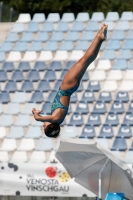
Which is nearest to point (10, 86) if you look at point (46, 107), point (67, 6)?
point (46, 107)

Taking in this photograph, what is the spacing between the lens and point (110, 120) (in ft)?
45.0

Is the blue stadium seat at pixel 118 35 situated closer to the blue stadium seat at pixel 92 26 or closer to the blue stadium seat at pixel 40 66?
the blue stadium seat at pixel 92 26

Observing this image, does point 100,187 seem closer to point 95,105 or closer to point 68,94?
point 68,94

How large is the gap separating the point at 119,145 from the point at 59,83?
2668 millimetres

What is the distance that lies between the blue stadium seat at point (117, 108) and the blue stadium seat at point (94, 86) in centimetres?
70

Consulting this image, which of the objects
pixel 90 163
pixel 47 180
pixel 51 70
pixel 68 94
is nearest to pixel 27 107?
pixel 51 70

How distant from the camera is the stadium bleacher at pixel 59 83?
13.4 meters

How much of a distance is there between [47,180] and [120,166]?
2.73 meters

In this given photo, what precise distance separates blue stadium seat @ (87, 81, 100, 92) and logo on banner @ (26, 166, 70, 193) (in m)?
3.49

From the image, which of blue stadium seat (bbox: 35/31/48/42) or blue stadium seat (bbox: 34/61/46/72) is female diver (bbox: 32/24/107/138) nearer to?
blue stadium seat (bbox: 34/61/46/72)

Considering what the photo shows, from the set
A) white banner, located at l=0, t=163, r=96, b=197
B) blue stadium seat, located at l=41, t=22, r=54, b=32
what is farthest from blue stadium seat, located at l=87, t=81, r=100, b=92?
white banner, located at l=0, t=163, r=96, b=197

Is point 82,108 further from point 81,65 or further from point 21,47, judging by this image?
point 81,65

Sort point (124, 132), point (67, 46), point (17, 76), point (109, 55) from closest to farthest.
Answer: point (124, 132), point (109, 55), point (17, 76), point (67, 46)

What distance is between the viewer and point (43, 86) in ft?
49.1
